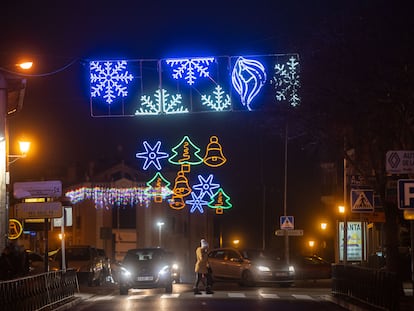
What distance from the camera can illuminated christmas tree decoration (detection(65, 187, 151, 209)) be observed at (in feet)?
224

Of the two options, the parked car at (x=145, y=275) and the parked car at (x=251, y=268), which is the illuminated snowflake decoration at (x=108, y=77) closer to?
the parked car at (x=145, y=275)

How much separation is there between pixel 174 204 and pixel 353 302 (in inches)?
911

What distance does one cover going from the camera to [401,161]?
54.0 feet

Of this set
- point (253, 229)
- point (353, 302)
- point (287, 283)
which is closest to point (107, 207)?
point (253, 229)

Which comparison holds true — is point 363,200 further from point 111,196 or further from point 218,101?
point 111,196

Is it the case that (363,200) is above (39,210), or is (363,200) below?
above

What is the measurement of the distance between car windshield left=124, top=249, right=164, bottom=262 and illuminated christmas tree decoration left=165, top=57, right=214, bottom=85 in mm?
6784

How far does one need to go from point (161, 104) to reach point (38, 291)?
865 centimetres

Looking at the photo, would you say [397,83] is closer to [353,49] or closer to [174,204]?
[353,49]

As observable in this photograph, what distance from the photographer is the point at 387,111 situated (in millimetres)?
22969

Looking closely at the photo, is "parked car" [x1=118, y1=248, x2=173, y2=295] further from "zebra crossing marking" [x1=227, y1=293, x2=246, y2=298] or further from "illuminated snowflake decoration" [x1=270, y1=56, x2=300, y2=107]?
"illuminated snowflake decoration" [x1=270, y1=56, x2=300, y2=107]

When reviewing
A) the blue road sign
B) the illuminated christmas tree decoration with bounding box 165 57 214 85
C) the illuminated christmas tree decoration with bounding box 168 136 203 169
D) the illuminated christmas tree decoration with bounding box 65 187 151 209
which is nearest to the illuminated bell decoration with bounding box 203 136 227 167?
Result: the illuminated christmas tree decoration with bounding box 168 136 203 169

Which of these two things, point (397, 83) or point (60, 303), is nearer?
point (397, 83)

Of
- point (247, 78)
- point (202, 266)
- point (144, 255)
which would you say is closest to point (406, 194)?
point (247, 78)
